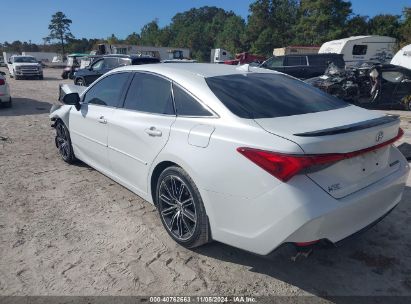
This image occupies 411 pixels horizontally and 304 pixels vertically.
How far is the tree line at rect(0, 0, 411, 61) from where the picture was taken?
163 feet

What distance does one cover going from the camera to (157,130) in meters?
3.21

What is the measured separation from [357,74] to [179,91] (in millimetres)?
9442

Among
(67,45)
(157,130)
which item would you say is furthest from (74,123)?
(67,45)

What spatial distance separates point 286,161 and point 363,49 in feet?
86.0

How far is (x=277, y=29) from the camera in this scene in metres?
66.2

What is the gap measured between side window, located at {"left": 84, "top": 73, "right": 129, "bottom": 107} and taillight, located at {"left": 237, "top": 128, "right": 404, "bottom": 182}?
226 cm

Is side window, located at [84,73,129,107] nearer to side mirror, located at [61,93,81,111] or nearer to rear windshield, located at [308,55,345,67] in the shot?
side mirror, located at [61,93,81,111]

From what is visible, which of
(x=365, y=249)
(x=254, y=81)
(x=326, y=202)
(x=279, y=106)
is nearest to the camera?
(x=326, y=202)

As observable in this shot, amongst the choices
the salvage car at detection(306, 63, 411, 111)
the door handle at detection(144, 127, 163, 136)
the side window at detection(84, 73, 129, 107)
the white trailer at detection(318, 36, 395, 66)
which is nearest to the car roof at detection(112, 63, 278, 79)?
the side window at detection(84, 73, 129, 107)

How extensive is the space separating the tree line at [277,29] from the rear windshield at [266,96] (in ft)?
93.1

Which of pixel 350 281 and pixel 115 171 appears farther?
pixel 115 171

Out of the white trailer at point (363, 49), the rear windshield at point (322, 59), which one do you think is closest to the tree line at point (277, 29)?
the white trailer at point (363, 49)

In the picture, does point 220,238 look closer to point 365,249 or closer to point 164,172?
point 164,172

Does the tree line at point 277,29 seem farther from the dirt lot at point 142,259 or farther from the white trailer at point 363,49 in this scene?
the dirt lot at point 142,259
